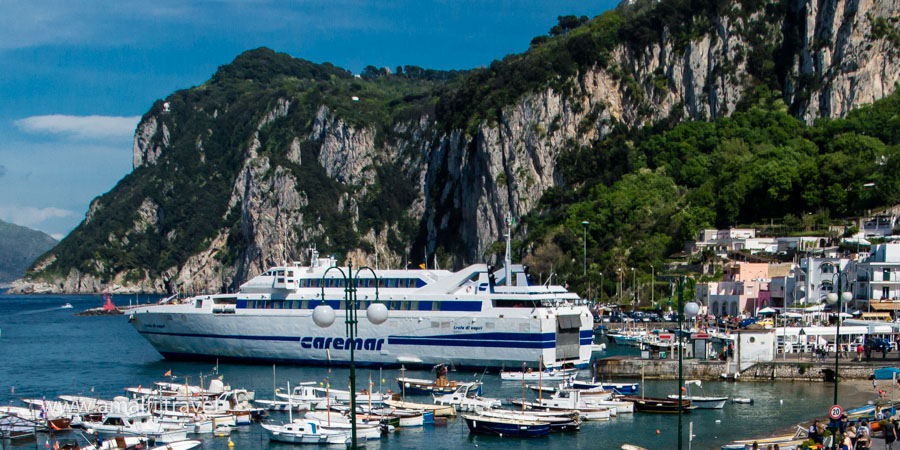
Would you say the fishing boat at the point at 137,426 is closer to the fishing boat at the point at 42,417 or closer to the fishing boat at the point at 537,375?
the fishing boat at the point at 42,417

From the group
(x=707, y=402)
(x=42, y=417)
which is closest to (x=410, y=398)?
(x=707, y=402)

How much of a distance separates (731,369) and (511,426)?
20.9 metres

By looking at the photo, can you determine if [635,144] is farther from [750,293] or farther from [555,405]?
[555,405]

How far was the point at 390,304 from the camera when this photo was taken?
6322cm

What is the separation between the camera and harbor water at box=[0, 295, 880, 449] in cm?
4172

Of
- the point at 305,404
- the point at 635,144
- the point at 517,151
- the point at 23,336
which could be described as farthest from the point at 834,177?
the point at 23,336

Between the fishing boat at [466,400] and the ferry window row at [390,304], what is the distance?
10.3 m

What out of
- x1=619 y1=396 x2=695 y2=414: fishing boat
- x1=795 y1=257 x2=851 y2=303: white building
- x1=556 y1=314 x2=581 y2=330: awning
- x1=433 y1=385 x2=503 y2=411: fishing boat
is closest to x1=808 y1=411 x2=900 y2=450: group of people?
x1=619 y1=396 x2=695 y2=414: fishing boat

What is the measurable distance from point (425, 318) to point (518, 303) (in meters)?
6.36

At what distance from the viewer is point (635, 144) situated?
522ft

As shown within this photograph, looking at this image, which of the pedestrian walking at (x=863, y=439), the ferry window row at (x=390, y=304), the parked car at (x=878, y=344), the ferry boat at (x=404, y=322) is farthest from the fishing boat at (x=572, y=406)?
the parked car at (x=878, y=344)

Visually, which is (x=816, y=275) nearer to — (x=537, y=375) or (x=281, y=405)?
(x=537, y=375)

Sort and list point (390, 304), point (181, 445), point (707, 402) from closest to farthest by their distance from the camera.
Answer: point (181, 445) → point (707, 402) → point (390, 304)

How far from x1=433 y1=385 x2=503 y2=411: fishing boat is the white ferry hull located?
9.44m
